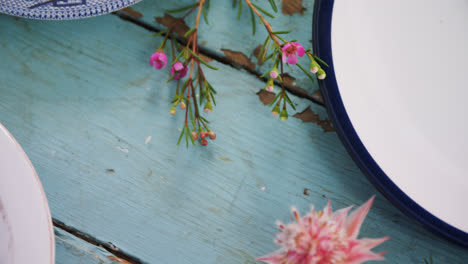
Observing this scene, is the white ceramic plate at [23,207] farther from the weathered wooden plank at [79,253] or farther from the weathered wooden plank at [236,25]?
the weathered wooden plank at [236,25]

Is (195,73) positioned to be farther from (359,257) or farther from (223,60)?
(359,257)

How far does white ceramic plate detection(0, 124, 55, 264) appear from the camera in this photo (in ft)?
0.96

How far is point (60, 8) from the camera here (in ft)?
1.09

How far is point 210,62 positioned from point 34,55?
0.66 ft

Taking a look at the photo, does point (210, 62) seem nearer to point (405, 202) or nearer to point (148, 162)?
point (148, 162)

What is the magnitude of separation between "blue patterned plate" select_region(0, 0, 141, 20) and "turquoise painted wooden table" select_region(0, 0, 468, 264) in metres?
0.07

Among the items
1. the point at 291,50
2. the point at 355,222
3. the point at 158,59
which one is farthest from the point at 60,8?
the point at 355,222

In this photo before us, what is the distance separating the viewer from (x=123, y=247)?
1.24 ft

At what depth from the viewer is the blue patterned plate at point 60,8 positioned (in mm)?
324

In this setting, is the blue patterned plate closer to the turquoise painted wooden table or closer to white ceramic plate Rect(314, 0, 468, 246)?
the turquoise painted wooden table

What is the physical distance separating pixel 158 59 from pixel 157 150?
0.32ft

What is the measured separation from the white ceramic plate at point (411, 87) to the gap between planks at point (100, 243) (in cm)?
26

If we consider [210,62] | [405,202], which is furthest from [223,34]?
[405,202]

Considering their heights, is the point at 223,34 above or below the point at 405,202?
above
